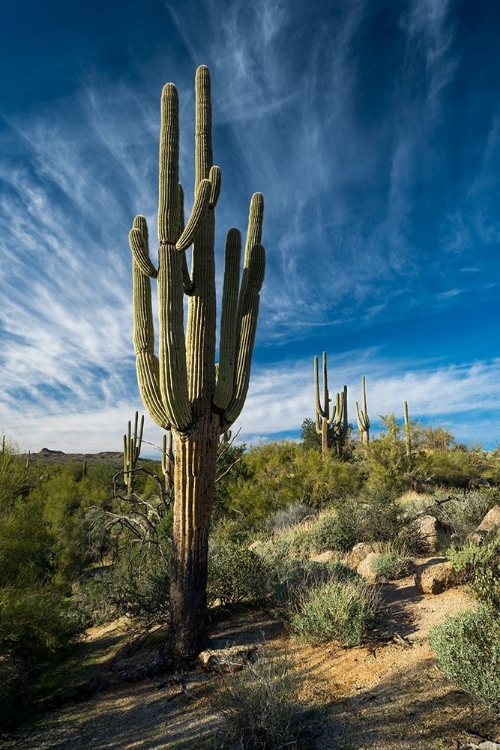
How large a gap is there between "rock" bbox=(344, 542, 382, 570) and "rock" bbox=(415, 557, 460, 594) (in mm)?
1908

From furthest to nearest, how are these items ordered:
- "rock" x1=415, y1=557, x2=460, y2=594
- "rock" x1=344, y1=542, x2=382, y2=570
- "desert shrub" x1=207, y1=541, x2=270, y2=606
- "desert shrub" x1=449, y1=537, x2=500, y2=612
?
"rock" x1=344, y1=542, x2=382, y2=570, "desert shrub" x1=207, y1=541, x2=270, y2=606, "rock" x1=415, y1=557, x2=460, y2=594, "desert shrub" x1=449, y1=537, x2=500, y2=612

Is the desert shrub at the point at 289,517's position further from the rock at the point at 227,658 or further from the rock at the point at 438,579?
the rock at the point at 227,658

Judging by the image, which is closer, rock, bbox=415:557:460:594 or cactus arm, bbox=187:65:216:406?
cactus arm, bbox=187:65:216:406

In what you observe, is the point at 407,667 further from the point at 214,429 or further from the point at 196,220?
the point at 196,220

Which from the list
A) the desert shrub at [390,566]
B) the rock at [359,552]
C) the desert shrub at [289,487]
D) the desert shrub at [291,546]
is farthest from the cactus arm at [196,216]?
the desert shrub at [289,487]

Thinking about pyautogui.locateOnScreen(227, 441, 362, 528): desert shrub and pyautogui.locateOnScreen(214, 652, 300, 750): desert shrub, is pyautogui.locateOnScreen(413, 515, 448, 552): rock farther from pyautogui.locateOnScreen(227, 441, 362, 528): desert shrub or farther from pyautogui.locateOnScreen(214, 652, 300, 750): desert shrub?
pyautogui.locateOnScreen(214, 652, 300, 750): desert shrub

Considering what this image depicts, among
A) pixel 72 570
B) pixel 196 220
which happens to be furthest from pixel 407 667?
pixel 72 570

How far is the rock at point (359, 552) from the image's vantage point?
28.6ft

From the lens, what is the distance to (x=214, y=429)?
6.46 metres

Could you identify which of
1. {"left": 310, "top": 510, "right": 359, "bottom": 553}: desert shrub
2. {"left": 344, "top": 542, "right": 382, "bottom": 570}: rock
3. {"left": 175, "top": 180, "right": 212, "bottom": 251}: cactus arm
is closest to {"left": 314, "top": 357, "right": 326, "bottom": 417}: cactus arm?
{"left": 310, "top": 510, "right": 359, "bottom": 553}: desert shrub

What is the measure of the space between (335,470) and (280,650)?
1076cm

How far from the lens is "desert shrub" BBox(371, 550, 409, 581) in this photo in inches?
303

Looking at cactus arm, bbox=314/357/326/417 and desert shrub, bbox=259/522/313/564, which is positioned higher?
cactus arm, bbox=314/357/326/417

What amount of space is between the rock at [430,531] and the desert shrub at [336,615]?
140 inches
